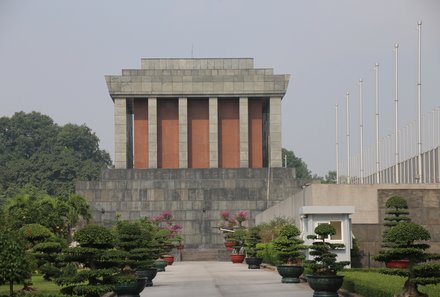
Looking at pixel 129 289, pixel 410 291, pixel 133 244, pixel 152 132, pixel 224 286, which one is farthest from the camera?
pixel 152 132

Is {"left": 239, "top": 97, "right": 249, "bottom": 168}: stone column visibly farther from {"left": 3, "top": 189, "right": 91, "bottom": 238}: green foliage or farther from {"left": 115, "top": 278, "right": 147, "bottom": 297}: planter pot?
{"left": 115, "top": 278, "right": 147, "bottom": 297}: planter pot

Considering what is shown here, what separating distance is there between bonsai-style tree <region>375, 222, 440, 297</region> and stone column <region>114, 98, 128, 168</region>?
2544 inches

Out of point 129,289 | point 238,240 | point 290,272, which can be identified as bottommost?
point 129,289

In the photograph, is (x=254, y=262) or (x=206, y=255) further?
(x=206, y=255)

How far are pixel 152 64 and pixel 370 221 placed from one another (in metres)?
45.4

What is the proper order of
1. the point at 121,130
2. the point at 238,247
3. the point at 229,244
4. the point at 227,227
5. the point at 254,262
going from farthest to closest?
the point at 121,130, the point at 227,227, the point at 229,244, the point at 238,247, the point at 254,262

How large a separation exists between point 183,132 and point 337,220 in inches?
1931

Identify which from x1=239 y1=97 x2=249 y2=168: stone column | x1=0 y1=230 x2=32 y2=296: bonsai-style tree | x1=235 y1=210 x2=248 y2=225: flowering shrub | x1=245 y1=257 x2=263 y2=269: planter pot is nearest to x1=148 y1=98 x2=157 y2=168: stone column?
x1=239 y1=97 x2=249 y2=168: stone column

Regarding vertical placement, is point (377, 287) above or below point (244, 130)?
below

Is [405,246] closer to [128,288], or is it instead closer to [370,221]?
[128,288]

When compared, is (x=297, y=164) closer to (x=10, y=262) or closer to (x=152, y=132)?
(x=152, y=132)

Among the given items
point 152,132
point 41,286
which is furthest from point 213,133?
point 41,286

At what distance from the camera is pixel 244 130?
9081 centimetres

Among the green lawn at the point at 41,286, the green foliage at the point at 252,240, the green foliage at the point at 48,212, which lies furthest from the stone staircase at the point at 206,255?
the green lawn at the point at 41,286
